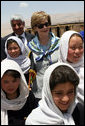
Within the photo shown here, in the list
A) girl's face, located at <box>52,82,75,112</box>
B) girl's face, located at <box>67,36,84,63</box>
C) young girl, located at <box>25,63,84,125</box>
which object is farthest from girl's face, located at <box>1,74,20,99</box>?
girl's face, located at <box>67,36,84,63</box>

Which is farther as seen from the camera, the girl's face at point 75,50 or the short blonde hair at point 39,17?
the short blonde hair at point 39,17

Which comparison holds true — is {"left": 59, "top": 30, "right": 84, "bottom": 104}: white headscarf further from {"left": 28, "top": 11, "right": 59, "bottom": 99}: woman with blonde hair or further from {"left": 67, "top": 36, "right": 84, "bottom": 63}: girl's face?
{"left": 28, "top": 11, "right": 59, "bottom": 99}: woman with blonde hair

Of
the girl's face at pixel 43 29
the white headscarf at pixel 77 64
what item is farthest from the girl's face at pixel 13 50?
the white headscarf at pixel 77 64

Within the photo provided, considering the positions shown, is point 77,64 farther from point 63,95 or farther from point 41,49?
point 41,49

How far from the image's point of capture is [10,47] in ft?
9.66

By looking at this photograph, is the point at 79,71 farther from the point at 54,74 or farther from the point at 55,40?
the point at 55,40

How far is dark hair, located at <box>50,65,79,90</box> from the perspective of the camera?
61.3 inches

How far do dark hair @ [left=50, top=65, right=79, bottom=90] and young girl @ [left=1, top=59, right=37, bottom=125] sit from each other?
0.46m

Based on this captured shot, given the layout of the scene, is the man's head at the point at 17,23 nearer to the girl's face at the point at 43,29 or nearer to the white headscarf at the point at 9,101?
the girl's face at the point at 43,29

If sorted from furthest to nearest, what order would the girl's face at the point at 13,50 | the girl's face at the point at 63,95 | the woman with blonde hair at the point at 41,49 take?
1. the girl's face at the point at 13,50
2. the woman with blonde hair at the point at 41,49
3. the girl's face at the point at 63,95

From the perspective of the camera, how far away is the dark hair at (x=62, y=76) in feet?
5.11

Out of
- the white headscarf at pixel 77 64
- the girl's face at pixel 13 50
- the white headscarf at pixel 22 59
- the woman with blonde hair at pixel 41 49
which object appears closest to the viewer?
the white headscarf at pixel 77 64

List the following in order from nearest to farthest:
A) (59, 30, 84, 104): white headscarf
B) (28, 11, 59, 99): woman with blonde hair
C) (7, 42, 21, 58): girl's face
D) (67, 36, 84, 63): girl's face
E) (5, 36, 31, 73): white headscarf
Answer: (59, 30, 84, 104): white headscarf, (67, 36, 84, 63): girl's face, (28, 11, 59, 99): woman with blonde hair, (7, 42, 21, 58): girl's face, (5, 36, 31, 73): white headscarf

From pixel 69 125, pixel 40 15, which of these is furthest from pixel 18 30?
pixel 69 125
